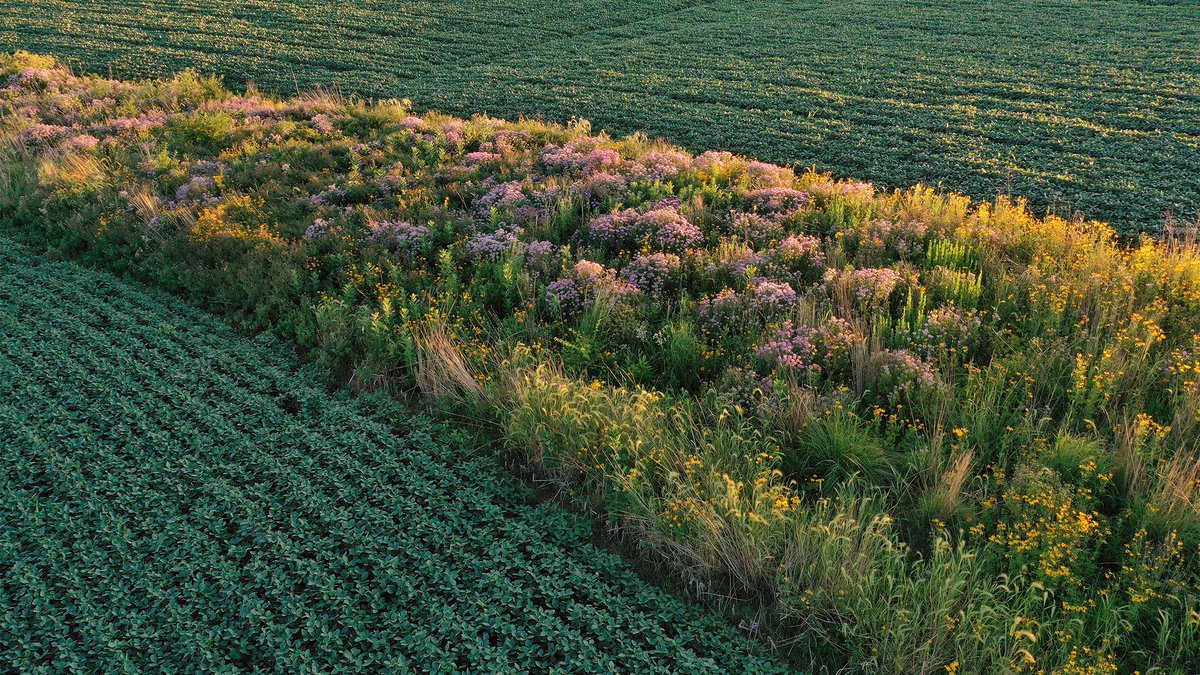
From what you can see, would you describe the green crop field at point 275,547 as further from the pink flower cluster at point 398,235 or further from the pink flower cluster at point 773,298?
the pink flower cluster at point 773,298

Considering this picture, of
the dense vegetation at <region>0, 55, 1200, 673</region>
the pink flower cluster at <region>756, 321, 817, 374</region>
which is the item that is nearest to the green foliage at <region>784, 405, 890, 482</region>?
the dense vegetation at <region>0, 55, 1200, 673</region>

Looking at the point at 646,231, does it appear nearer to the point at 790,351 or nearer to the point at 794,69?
the point at 790,351

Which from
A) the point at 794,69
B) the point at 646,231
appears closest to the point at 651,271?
the point at 646,231

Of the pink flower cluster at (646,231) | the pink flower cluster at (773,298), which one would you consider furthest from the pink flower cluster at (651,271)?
the pink flower cluster at (773,298)

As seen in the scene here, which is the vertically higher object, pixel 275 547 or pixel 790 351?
pixel 790 351

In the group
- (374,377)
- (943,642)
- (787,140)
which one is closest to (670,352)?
(374,377)

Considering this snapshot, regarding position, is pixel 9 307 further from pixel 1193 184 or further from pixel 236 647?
pixel 1193 184

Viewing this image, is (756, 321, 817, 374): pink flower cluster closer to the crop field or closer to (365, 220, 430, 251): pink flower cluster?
(365, 220, 430, 251): pink flower cluster
